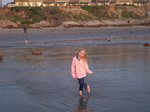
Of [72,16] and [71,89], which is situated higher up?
[71,89]

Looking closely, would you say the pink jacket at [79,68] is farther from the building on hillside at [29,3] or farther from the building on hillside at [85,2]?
the building on hillside at [85,2]

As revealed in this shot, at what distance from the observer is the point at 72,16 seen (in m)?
120

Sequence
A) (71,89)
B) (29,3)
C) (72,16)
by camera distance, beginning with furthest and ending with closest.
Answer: (29,3)
(72,16)
(71,89)

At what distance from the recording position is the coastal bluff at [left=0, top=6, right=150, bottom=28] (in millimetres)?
106394

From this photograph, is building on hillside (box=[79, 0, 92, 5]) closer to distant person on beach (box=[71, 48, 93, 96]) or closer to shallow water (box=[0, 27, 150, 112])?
shallow water (box=[0, 27, 150, 112])

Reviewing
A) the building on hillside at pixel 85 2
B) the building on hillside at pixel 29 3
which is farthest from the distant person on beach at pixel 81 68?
the building on hillside at pixel 85 2

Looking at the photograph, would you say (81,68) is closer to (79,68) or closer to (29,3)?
(79,68)

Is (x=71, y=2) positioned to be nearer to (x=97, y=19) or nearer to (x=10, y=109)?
(x=97, y=19)

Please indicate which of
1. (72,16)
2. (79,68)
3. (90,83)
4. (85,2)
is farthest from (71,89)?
(85,2)

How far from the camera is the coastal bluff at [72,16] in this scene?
106 metres

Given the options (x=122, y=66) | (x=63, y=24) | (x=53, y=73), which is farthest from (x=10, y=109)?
(x=63, y=24)

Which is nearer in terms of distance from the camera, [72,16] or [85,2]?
[72,16]

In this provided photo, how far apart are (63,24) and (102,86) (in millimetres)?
94160

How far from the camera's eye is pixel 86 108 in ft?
37.6
